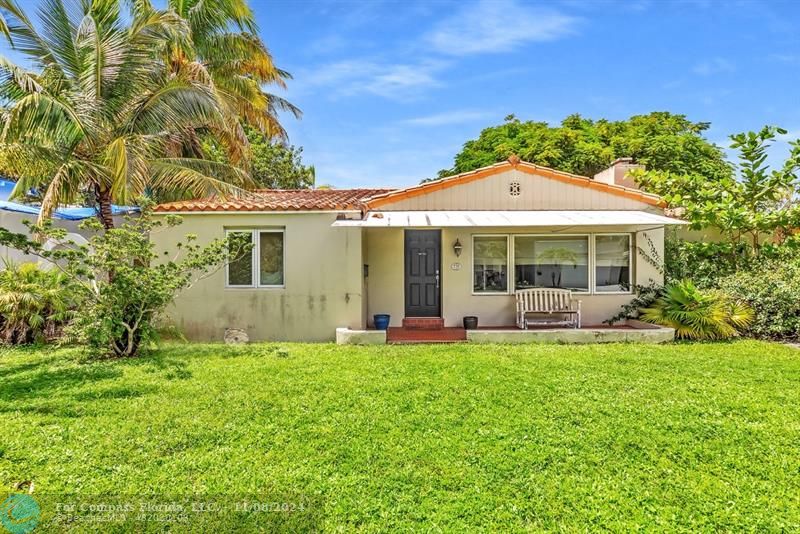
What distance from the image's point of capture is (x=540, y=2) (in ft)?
61.4

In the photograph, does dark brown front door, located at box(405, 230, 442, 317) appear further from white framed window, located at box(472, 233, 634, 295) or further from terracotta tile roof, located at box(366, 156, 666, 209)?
terracotta tile roof, located at box(366, 156, 666, 209)

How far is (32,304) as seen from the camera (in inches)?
661

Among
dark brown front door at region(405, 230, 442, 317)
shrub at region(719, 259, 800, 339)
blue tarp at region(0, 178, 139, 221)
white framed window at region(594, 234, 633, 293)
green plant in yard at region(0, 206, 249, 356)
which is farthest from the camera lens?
blue tarp at region(0, 178, 139, 221)

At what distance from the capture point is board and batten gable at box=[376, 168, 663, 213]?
18891mm

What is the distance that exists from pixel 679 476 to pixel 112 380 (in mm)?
12854

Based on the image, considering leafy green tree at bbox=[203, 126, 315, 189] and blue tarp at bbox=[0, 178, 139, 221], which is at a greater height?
leafy green tree at bbox=[203, 126, 315, 189]

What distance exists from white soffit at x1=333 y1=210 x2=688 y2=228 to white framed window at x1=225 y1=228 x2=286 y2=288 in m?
2.97

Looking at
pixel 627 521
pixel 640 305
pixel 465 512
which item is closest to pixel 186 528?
pixel 465 512

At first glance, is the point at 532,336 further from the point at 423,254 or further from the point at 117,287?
the point at 117,287

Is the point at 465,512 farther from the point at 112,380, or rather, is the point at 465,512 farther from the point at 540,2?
the point at 540,2

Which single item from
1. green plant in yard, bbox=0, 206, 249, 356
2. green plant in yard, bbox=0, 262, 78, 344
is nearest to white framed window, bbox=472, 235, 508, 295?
green plant in yard, bbox=0, 206, 249, 356

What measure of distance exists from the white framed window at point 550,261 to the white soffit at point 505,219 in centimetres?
133

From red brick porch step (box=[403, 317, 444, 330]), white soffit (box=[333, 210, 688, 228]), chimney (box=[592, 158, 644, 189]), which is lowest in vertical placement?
red brick porch step (box=[403, 317, 444, 330])

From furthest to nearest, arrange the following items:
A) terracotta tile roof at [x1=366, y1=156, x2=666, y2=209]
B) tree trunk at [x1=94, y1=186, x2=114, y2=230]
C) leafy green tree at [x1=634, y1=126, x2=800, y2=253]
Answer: terracotta tile roof at [x1=366, y1=156, x2=666, y2=209], leafy green tree at [x1=634, y1=126, x2=800, y2=253], tree trunk at [x1=94, y1=186, x2=114, y2=230]
